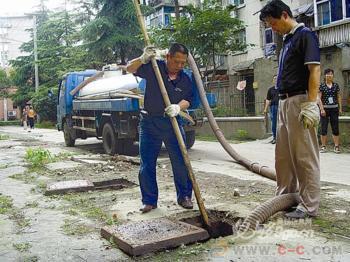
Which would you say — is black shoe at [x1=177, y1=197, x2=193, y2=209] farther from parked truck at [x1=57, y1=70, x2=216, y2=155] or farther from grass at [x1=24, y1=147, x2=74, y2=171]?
grass at [x1=24, y1=147, x2=74, y2=171]

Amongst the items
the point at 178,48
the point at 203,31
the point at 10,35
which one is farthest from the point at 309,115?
the point at 10,35

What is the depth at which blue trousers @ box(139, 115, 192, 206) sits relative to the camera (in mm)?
4480

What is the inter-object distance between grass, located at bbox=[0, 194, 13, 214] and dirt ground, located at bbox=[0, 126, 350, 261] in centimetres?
1

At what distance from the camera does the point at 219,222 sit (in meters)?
4.04

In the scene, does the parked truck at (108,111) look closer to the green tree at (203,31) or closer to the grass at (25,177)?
the grass at (25,177)

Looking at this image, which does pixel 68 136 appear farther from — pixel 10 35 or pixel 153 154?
pixel 10 35

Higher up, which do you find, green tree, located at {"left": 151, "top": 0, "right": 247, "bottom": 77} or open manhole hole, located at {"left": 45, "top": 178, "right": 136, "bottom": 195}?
green tree, located at {"left": 151, "top": 0, "right": 247, "bottom": 77}

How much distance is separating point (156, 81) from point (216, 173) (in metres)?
3.02

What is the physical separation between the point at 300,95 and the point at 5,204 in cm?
376

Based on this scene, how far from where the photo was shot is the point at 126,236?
11.2ft

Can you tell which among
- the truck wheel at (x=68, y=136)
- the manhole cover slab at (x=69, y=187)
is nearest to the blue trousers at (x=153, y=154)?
the manhole cover slab at (x=69, y=187)

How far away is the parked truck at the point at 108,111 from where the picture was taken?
30.1ft

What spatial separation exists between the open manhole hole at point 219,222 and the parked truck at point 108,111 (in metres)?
3.64

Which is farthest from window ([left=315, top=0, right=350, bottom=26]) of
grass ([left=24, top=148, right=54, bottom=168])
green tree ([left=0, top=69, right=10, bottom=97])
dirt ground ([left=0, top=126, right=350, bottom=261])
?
green tree ([left=0, top=69, right=10, bottom=97])
